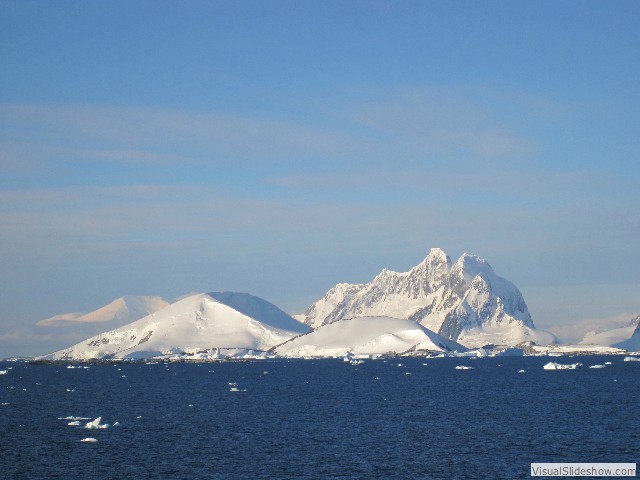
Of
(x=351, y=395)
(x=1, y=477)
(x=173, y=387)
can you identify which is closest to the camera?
(x=1, y=477)

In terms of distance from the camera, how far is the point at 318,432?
86.6 m

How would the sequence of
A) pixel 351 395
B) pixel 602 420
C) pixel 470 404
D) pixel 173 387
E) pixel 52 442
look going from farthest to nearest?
pixel 173 387 < pixel 351 395 < pixel 470 404 < pixel 602 420 < pixel 52 442

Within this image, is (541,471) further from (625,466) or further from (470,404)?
(470,404)

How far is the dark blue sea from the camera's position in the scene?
66.4 m

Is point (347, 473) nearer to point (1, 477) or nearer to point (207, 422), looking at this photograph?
point (1, 477)

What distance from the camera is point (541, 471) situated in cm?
6350

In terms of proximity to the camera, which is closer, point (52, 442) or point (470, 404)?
point (52, 442)

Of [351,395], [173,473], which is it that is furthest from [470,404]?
[173,473]

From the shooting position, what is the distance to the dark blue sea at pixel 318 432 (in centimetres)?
6638

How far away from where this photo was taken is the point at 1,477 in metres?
63.0

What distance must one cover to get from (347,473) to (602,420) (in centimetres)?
3951

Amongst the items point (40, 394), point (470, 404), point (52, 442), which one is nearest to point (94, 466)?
point (52, 442)

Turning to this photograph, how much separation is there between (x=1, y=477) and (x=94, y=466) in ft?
22.0

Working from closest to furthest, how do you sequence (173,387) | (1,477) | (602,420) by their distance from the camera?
(1,477) → (602,420) → (173,387)
